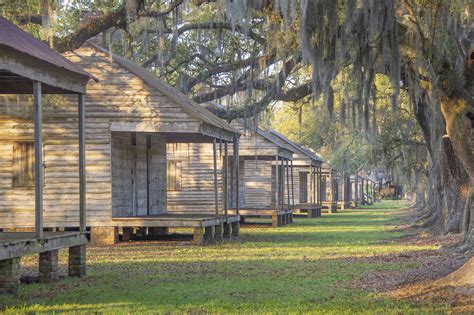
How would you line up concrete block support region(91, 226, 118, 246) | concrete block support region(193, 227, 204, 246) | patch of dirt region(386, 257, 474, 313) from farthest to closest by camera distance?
concrete block support region(91, 226, 118, 246) < concrete block support region(193, 227, 204, 246) < patch of dirt region(386, 257, 474, 313)

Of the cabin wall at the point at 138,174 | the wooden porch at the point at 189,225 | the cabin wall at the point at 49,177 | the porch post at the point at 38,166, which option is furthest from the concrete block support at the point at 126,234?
the porch post at the point at 38,166

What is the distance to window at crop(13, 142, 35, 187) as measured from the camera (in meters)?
24.5

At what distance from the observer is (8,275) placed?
12.5m

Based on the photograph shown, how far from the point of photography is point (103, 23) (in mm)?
18938

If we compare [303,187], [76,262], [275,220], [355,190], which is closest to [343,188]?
[355,190]

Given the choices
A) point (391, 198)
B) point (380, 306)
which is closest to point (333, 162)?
point (380, 306)

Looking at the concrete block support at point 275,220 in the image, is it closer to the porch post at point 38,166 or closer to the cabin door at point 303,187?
the cabin door at point 303,187

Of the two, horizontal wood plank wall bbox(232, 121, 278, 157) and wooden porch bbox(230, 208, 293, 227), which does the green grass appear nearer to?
A: wooden porch bbox(230, 208, 293, 227)

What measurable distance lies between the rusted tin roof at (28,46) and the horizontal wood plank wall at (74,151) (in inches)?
360

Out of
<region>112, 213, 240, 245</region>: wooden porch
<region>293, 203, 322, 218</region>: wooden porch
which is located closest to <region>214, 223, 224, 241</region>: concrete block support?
<region>112, 213, 240, 245</region>: wooden porch

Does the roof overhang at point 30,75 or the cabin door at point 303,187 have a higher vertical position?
the roof overhang at point 30,75

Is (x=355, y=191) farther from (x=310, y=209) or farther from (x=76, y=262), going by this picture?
(x=76, y=262)

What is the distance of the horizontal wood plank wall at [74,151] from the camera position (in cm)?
2436

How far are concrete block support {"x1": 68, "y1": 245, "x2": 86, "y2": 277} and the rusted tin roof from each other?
2986mm
